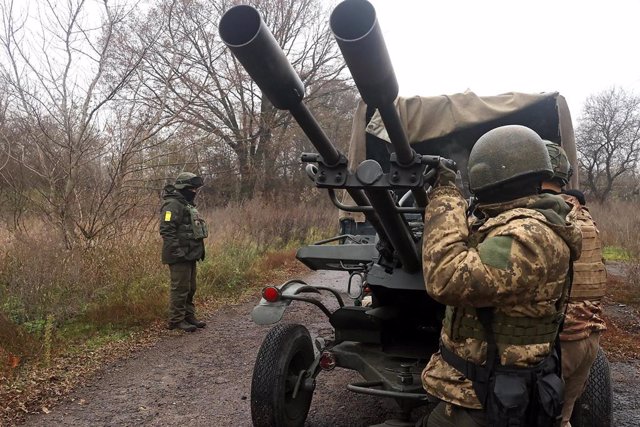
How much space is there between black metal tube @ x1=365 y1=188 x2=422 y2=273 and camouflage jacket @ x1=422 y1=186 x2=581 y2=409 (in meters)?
0.29

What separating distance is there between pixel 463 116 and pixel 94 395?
149 inches

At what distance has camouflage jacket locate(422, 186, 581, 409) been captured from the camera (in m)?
1.85

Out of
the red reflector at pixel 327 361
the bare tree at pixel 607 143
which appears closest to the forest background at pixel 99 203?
the red reflector at pixel 327 361

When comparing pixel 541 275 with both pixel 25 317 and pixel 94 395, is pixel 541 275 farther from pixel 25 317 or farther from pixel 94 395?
pixel 25 317

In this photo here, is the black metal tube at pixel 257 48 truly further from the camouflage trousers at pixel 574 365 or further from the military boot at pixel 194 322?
the military boot at pixel 194 322

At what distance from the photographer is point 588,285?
2852 millimetres

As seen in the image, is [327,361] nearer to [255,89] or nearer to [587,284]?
[587,284]

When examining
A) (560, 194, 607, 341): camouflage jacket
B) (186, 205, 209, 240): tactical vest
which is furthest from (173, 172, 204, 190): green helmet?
(560, 194, 607, 341): camouflage jacket

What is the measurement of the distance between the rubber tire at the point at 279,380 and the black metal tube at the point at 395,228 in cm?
94

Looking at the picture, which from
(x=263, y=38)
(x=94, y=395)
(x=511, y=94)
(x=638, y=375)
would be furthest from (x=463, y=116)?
(x=94, y=395)

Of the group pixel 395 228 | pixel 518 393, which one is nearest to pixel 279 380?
pixel 395 228

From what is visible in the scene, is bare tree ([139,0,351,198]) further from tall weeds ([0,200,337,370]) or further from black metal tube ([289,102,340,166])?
black metal tube ([289,102,340,166])

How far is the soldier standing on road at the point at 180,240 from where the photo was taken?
6.52 meters

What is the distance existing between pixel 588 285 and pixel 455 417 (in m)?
1.23
